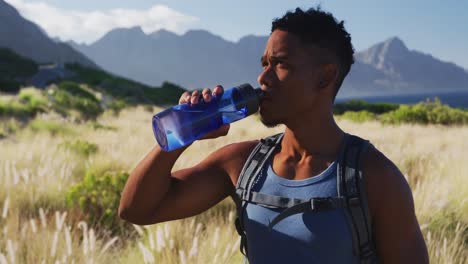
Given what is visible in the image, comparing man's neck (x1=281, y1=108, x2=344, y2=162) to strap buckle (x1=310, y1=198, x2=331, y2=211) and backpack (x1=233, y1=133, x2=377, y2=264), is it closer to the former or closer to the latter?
backpack (x1=233, y1=133, x2=377, y2=264)

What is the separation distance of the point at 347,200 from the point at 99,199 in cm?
426

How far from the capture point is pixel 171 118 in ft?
6.66

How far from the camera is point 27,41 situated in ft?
487

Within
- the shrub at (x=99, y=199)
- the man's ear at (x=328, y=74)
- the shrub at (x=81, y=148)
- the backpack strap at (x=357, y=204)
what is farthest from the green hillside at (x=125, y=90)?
the backpack strap at (x=357, y=204)

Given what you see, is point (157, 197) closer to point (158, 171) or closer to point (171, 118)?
point (158, 171)

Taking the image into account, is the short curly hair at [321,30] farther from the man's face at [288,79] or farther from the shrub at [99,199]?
the shrub at [99,199]

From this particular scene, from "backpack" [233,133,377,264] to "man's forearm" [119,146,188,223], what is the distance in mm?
302

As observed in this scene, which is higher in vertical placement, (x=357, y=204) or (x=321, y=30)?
(x=321, y=30)

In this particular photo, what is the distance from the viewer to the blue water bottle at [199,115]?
2.02 meters

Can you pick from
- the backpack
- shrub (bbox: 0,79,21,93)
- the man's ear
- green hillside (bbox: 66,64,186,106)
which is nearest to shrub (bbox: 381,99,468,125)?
green hillside (bbox: 66,64,186,106)

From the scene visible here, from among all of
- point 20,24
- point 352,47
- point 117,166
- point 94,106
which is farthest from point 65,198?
point 20,24

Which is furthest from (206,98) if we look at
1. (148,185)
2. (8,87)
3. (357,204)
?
(8,87)

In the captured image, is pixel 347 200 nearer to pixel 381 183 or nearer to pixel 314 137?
pixel 381 183

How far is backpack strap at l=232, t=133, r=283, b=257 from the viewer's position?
206cm
